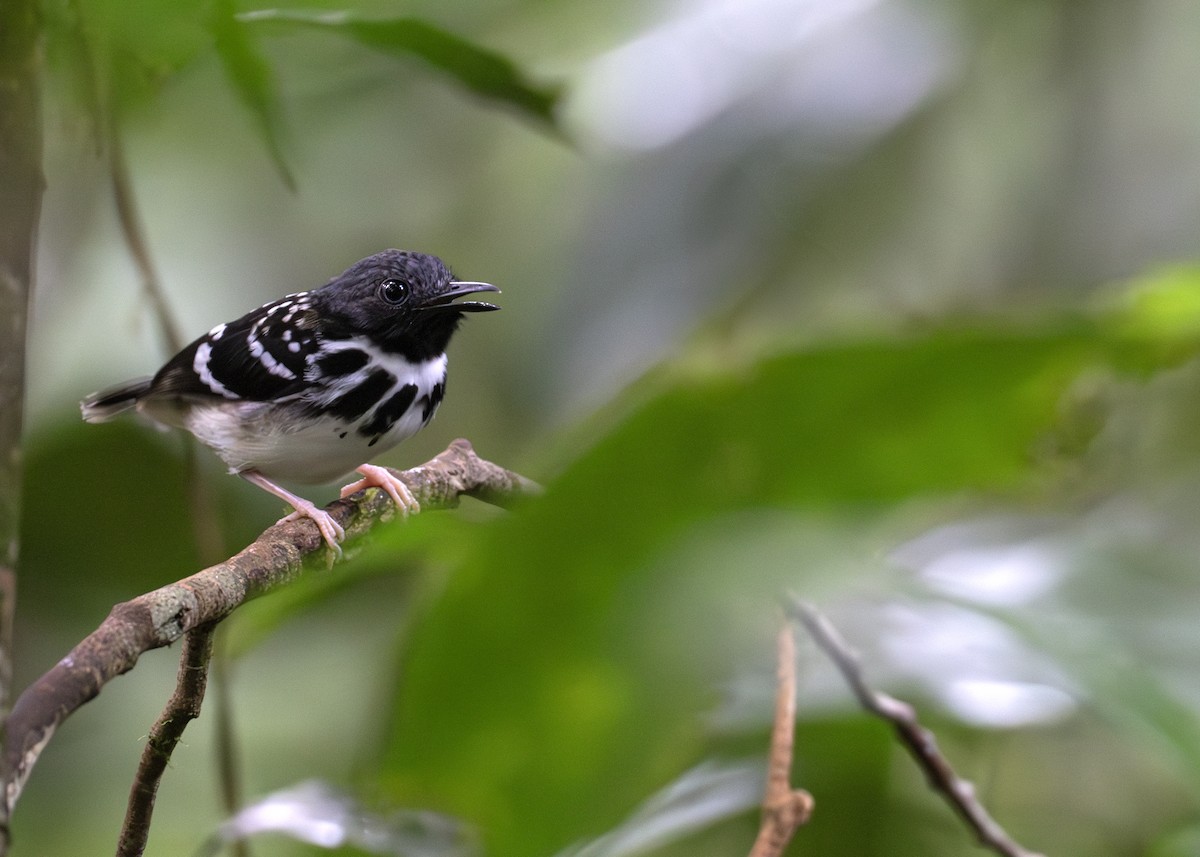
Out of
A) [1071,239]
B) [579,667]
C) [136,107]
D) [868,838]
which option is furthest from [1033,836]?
[136,107]

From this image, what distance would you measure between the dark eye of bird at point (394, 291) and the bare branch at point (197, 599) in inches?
7.1

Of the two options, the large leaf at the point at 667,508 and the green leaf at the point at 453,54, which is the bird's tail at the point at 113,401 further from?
the large leaf at the point at 667,508

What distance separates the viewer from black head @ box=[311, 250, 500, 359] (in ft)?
3.86

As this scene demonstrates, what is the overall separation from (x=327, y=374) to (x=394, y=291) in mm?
117

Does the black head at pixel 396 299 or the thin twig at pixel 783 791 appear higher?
the black head at pixel 396 299

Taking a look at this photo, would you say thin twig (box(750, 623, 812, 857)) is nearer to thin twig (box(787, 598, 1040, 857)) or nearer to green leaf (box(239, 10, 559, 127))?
thin twig (box(787, 598, 1040, 857))

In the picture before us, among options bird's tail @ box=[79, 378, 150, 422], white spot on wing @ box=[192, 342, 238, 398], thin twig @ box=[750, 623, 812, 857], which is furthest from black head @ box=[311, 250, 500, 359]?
thin twig @ box=[750, 623, 812, 857]

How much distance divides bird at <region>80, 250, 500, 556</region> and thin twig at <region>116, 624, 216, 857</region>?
445mm

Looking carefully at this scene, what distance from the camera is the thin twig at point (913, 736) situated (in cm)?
114

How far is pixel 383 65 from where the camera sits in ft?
5.33

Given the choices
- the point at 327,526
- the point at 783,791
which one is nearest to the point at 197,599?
the point at 327,526

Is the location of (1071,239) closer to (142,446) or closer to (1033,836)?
(1033,836)

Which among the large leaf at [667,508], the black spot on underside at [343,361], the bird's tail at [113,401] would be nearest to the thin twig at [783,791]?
the large leaf at [667,508]

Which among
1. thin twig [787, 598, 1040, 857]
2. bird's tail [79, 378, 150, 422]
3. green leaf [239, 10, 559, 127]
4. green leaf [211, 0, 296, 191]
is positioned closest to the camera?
green leaf [211, 0, 296, 191]
